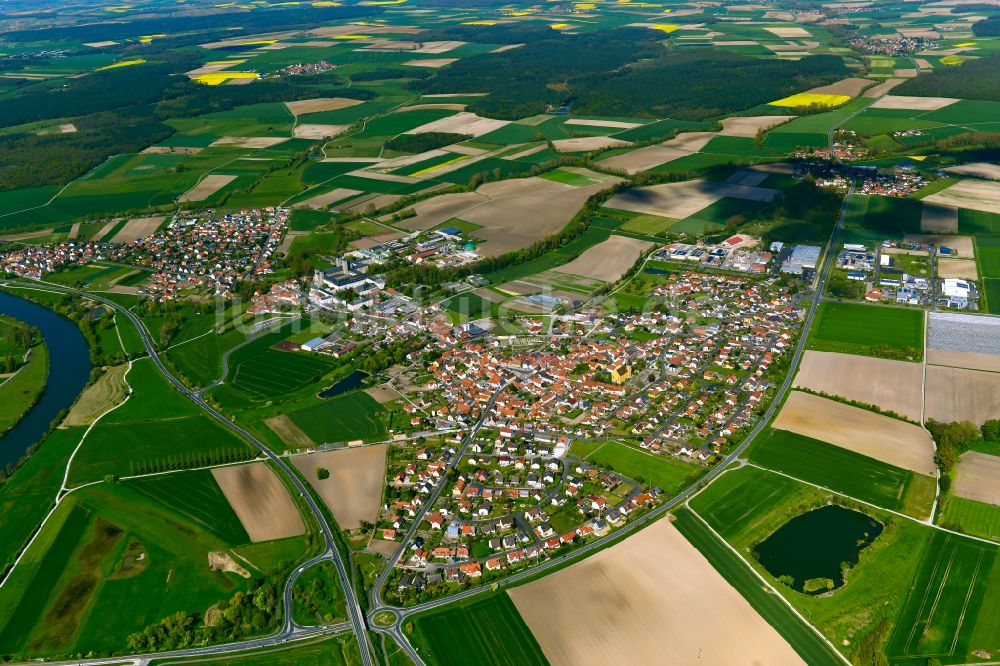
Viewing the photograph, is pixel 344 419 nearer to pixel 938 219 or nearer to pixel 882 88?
pixel 938 219

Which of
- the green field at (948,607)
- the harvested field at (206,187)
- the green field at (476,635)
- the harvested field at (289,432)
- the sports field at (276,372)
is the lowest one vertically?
the harvested field at (206,187)

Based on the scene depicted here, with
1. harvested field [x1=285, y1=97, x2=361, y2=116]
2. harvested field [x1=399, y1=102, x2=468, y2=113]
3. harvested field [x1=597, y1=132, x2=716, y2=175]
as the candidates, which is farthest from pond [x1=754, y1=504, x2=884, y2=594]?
harvested field [x1=285, y1=97, x2=361, y2=116]

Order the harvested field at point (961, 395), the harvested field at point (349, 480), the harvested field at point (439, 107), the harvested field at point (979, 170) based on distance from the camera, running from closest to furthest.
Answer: the harvested field at point (349, 480)
the harvested field at point (961, 395)
the harvested field at point (979, 170)
the harvested field at point (439, 107)

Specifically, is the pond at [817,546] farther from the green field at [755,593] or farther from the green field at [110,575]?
the green field at [110,575]

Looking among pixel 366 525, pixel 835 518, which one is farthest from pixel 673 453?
pixel 366 525

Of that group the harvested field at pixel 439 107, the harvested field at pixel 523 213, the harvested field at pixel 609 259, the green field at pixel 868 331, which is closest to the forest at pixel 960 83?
the harvested field at pixel 523 213

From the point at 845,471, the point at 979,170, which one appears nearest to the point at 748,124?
the point at 979,170
